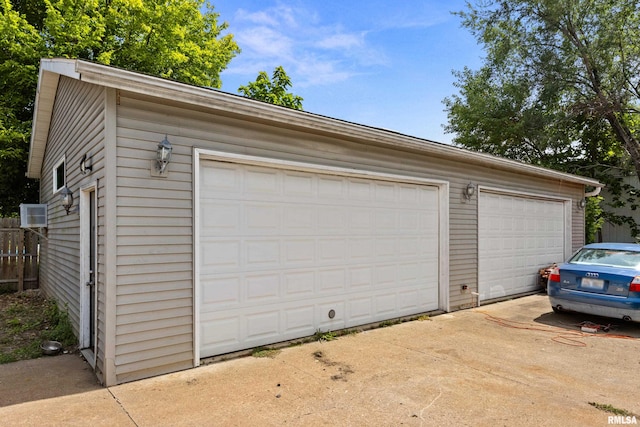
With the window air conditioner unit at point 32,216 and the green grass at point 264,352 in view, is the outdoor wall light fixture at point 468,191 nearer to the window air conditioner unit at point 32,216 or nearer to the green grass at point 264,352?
the green grass at point 264,352

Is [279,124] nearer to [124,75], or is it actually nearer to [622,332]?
[124,75]

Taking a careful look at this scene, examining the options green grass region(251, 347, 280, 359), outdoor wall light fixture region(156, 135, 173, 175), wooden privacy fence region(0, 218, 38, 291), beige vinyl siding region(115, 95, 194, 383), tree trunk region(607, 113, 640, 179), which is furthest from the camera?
tree trunk region(607, 113, 640, 179)

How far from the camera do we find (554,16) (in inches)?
560

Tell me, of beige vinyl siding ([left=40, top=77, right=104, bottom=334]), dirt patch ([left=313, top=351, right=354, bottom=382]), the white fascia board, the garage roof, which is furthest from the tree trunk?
the white fascia board

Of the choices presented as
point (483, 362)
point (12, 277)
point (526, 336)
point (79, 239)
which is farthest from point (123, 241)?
point (12, 277)

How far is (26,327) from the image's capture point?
20.0ft

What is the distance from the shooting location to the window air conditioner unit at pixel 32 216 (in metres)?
7.90

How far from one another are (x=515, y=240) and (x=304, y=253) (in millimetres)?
5765

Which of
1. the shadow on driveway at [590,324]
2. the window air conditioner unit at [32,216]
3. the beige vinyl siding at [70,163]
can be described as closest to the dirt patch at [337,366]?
the beige vinyl siding at [70,163]

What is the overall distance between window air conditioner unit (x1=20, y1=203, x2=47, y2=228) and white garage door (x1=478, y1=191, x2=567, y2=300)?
29.2ft

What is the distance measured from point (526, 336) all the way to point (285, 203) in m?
4.00

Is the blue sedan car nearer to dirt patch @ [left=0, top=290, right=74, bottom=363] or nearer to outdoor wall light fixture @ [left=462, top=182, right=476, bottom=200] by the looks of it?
outdoor wall light fixture @ [left=462, top=182, right=476, bottom=200]

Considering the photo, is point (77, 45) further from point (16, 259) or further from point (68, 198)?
point (68, 198)

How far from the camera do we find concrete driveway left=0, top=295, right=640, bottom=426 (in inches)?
127
